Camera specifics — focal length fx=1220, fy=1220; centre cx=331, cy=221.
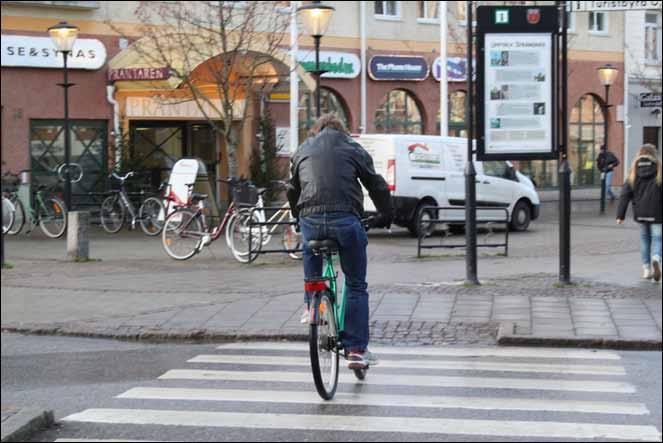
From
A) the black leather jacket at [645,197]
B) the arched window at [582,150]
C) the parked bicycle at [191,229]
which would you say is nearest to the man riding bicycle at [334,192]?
the black leather jacket at [645,197]

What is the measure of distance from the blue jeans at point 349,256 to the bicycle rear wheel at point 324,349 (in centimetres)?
17

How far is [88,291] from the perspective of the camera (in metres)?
17.5

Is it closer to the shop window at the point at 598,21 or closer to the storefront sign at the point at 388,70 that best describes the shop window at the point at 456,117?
the storefront sign at the point at 388,70

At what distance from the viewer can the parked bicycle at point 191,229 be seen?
848 inches

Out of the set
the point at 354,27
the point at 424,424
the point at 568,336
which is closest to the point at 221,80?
the point at 354,27

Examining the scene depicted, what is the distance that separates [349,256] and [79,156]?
97.2ft

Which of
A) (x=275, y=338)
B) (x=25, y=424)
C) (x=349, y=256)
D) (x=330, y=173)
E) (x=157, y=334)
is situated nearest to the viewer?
(x=330, y=173)

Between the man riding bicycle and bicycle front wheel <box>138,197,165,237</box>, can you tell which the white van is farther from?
bicycle front wheel <box>138,197,165,237</box>

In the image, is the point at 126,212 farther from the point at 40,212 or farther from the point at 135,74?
the point at 135,74

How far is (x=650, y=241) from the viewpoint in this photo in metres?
19.2

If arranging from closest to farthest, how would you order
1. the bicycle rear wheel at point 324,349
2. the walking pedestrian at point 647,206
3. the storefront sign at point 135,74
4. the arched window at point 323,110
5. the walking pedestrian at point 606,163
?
the arched window at point 323,110, the bicycle rear wheel at point 324,349, the walking pedestrian at point 647,206, the storefront sign at point 135,74, the walking pedestrian at point 606,163

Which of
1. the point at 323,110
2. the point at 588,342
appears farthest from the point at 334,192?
the point at 588,342

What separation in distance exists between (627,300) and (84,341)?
7533 mm

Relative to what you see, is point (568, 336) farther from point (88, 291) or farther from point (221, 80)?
point (221, 80)
